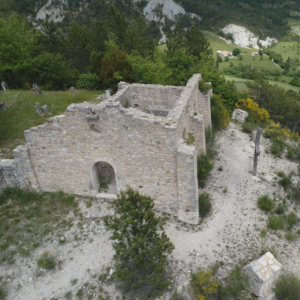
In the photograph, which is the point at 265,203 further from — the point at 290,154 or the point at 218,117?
the point at 218,117

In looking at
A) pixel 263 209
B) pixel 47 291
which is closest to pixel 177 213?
pixel 263 209

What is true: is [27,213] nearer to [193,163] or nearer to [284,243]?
[193,163]

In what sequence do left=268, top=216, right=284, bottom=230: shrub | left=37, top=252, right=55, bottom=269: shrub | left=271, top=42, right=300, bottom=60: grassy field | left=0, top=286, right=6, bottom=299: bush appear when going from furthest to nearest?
left=271, top=42, right=300, bottom=60: grassy field → left=268, top=216, right=284, bottom=230: shrub → left=37, top=252, right=55, bottom=269: shrub → left=0, top=286, right=6, bottom=299: bush

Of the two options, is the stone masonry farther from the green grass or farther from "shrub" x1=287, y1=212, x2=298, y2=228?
"shrub" x1=287, y1=212, x2=298, y2=228

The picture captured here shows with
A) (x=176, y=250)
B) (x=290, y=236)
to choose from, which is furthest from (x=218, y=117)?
(x=176, y=250)

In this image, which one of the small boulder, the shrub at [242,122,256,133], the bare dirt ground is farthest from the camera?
the shrub at [242,122,256,133]

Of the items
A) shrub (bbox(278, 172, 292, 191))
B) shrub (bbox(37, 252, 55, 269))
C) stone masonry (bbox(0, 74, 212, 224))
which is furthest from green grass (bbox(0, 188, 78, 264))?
shrub (bbox(278, 172, 292, 191))
